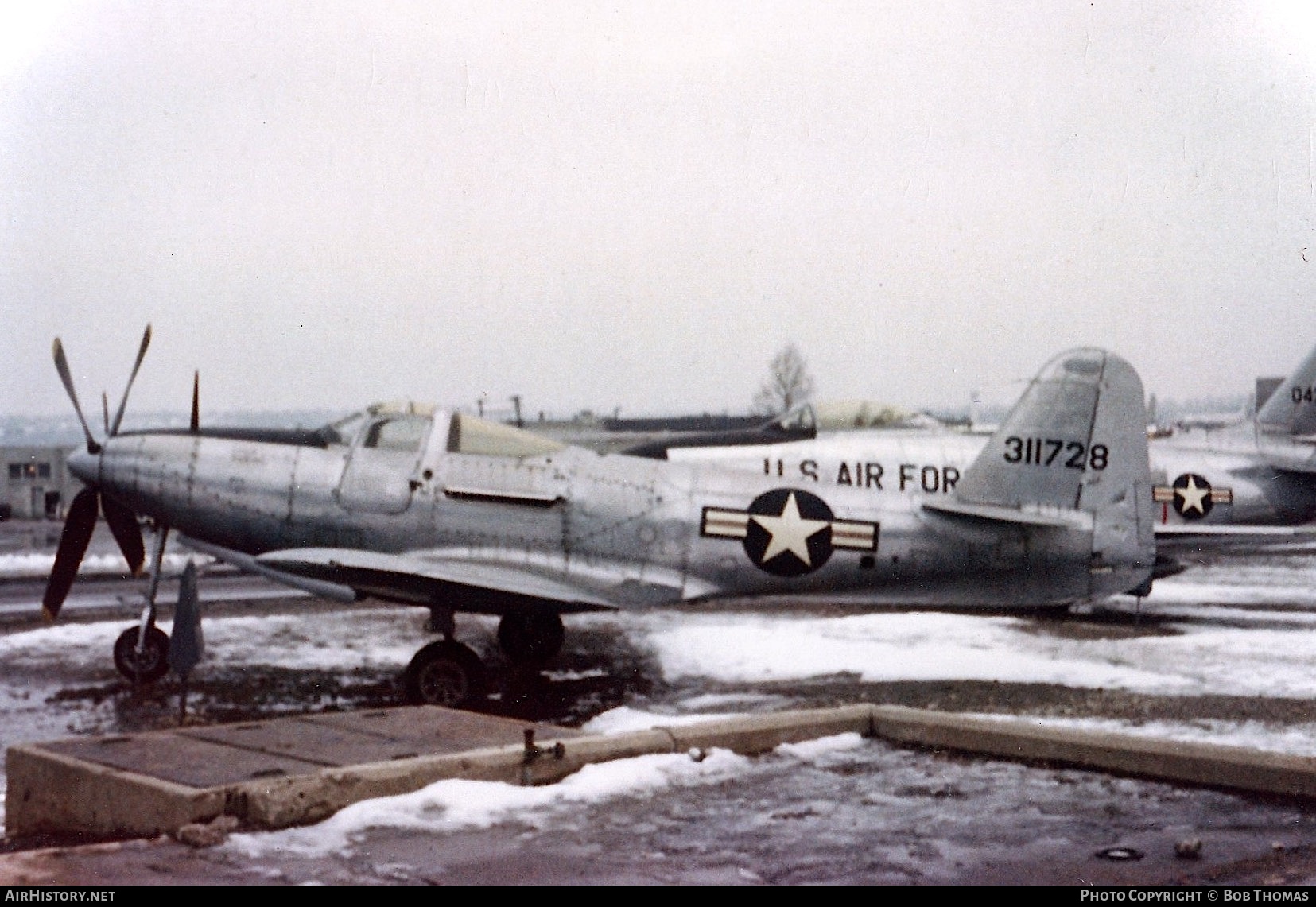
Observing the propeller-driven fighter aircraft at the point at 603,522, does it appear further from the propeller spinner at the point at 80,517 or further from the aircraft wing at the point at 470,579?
the propeller spinner at the point at 80,517

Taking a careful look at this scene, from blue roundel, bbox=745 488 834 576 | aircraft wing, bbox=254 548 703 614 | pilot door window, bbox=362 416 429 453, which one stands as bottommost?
aircraft wing, bbox=254 548 703 614

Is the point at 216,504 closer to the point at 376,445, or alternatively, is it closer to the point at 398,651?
the point at 376,445

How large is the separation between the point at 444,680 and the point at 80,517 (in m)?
4.27

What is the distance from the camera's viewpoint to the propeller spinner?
14.1 metres

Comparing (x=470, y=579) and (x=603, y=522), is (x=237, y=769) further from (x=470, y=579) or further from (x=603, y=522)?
(x=603, y=522)

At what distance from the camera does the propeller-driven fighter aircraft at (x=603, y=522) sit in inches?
522

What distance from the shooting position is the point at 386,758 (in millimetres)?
7547

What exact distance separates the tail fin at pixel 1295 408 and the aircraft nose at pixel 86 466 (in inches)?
649

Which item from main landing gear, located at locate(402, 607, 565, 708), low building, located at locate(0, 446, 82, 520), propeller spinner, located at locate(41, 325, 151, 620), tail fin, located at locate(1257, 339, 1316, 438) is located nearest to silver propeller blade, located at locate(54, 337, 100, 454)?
propeller spinner, located at locate(41, 325, 151, 620)

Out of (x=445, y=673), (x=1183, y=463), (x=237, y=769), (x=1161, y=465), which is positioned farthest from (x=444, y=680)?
(x=1183, y=463)

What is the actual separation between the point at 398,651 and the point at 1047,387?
6543mm

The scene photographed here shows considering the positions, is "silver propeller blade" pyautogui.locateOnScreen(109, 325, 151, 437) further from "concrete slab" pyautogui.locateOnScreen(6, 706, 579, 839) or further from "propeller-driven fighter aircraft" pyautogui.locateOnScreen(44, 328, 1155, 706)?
"concrete slab" pyautogui.locateOnScreen(6, 706, 579, 839)

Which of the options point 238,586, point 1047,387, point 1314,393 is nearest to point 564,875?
point 1047,387

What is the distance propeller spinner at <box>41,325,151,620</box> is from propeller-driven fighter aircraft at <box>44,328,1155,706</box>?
66 cm
